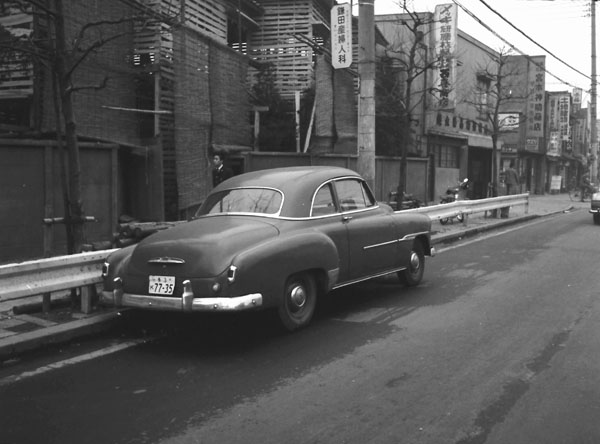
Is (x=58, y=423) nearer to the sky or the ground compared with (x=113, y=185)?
nearer to the ground

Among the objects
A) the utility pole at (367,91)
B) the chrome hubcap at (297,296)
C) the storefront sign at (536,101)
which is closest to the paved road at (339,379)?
the chrome hubcap at (297,296)

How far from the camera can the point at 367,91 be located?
11.2m

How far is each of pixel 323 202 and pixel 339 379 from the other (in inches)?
96.3

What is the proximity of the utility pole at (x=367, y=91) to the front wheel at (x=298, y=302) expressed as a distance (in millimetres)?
5443

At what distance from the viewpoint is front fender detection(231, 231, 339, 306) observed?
5.23 meters

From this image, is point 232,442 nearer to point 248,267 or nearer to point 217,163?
point 248,267

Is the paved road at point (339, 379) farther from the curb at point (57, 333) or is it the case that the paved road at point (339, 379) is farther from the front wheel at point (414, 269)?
the front wheel at point (414, 269)

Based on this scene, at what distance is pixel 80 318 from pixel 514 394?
4172mm

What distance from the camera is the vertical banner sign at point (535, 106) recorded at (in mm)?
35344

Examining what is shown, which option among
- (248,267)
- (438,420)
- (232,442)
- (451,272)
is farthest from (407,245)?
(232,442)

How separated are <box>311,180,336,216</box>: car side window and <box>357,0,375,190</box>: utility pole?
4581mm

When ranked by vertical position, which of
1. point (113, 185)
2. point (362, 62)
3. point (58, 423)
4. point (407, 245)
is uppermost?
point (362, 62)

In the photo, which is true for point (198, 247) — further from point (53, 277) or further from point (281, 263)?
point (53, 277)

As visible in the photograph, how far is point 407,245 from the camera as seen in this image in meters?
7.73
